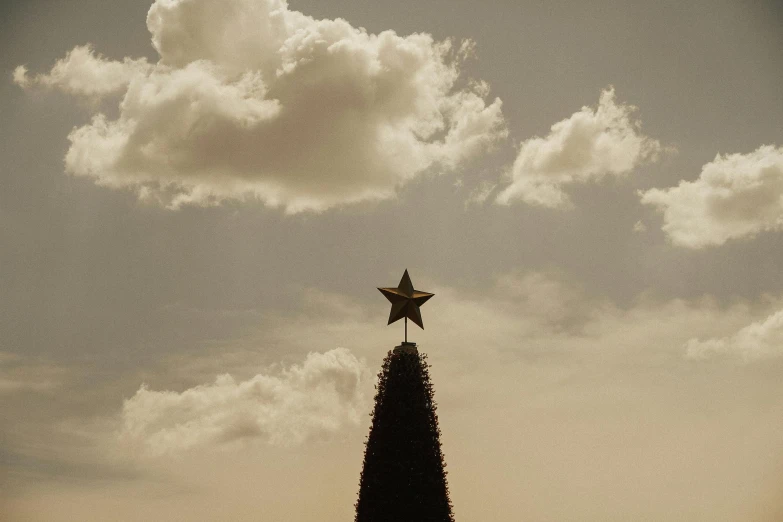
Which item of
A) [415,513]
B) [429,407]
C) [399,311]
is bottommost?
[415,513]

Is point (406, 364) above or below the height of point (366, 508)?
above

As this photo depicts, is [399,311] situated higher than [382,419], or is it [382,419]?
[399,311]

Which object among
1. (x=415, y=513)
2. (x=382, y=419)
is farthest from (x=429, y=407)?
(x=415, y=513)

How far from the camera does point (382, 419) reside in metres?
38.4

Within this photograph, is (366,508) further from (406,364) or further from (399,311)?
(399,311)

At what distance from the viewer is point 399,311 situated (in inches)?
1606

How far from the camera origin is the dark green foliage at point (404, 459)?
37156mm

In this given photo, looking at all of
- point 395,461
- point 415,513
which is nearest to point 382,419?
point 395,461

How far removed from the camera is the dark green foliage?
37.2 meters

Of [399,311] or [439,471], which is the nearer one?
[439,471]

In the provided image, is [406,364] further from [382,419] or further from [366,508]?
[366,508]

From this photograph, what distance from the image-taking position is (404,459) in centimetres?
3753

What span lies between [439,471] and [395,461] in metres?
2.20

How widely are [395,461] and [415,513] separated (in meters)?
2.56
